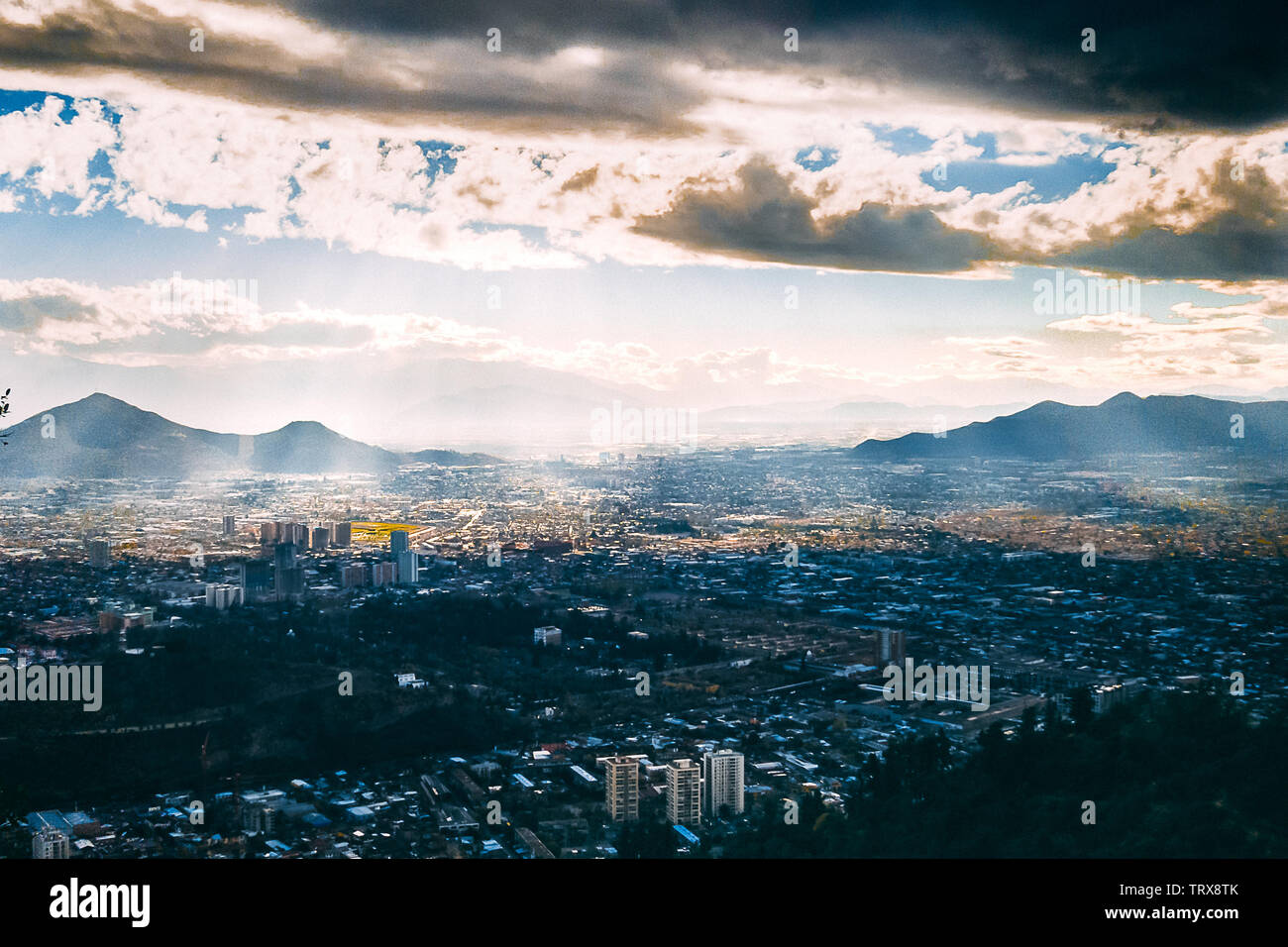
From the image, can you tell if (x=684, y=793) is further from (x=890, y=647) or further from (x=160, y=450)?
(x=160, y=450)

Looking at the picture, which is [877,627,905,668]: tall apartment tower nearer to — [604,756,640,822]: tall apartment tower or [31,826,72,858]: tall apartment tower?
[604,756,640,822]: tall apartment tower

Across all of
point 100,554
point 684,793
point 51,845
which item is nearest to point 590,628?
point 684,793

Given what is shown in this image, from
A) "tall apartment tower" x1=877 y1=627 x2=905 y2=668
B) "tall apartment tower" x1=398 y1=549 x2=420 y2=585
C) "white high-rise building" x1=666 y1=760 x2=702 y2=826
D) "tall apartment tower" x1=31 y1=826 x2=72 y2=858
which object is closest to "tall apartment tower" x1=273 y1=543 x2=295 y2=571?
"tall apartment tower" x1=398 y1=549 x2=420 y2=585

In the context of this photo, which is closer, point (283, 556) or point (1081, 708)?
point (1081, 708)

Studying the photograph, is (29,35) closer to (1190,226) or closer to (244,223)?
(244,223)

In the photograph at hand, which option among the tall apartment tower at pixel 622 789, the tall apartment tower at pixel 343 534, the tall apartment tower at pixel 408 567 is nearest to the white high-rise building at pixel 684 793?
the tall apartment tower at pixel 622 789

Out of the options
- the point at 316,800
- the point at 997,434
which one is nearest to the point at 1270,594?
the point at 997,434
